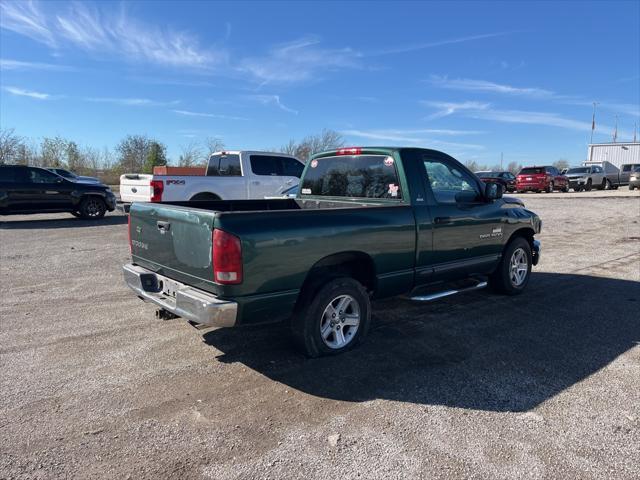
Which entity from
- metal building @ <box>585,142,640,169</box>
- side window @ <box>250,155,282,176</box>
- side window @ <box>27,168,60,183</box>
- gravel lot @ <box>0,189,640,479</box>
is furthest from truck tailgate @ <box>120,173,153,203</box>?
metal building @ <box>585,142,640,169</box>

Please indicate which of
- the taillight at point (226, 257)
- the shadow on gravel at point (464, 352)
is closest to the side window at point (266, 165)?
the shadow on gravel at point (464, 352)

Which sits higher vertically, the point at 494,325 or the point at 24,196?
the point at 24,196

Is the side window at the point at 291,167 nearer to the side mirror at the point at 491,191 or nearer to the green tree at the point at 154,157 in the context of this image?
the side mirror at the point at 491,191

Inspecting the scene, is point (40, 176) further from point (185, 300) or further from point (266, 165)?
point (185, 300)

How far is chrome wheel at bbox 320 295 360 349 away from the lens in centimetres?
413

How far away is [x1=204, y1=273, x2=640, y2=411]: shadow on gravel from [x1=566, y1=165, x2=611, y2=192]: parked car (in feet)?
96.6

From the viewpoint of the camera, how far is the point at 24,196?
46.1ft

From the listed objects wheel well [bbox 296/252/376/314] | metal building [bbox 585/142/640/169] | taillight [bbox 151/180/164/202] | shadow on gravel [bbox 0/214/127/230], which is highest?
metal building [bbox 585/142/640/169]

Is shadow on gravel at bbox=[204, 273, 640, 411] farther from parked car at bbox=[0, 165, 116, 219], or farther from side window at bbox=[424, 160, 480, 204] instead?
parked car at bbox=[0, 165, 116, 219]

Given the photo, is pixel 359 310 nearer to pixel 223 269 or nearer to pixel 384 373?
pixel 384 373

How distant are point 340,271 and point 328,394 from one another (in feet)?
4.10

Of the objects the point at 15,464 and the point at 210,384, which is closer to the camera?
the point at 15,464

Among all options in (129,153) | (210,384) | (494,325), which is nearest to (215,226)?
(210,384)

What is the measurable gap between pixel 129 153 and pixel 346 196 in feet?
167
